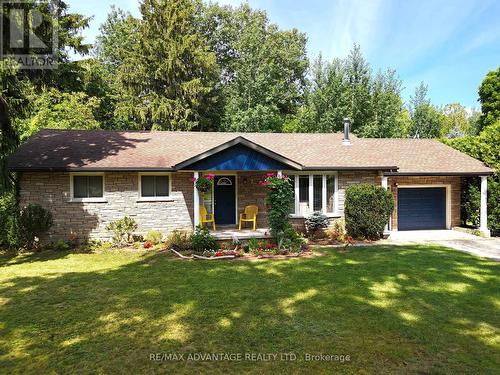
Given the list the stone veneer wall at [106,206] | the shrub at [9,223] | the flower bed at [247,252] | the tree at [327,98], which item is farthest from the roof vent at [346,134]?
the shrub at [9,223]

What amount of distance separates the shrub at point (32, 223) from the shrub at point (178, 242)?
4195mm

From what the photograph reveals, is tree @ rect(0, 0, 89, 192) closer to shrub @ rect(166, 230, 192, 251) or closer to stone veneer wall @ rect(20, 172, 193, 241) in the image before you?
stone veneer wall @ rect(20, 172, 193, 241)

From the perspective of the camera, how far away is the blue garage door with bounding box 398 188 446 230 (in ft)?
50.3

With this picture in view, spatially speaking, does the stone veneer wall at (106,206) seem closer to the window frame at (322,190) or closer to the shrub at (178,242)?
the shrub at (178,242)

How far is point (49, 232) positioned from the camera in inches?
477

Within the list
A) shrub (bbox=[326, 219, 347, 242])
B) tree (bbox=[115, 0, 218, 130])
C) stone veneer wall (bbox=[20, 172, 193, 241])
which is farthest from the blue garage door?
tree (bbox=[115, 0, 218, 130])

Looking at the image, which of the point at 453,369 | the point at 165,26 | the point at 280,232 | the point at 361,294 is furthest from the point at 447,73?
the point at 453,369

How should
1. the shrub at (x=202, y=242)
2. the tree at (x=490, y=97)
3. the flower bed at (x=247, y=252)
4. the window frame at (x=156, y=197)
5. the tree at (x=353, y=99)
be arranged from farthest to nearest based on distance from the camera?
the tree at (x=353, y=99)
the tree at (x=490, y=97)
the window frame at (x=156, y=197)
the shrub at (x=202, y=242)
the flower bed at (x=247, y=252)

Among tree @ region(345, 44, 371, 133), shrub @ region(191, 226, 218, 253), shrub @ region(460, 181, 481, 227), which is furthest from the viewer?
tree @ region(345, 44, 371, 133)

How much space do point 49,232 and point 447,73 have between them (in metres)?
33.0

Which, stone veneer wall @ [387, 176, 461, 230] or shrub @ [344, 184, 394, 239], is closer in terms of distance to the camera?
shrub @ [344, 184, 394, 239]

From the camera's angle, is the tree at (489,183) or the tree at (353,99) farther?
the tree at (353,99)

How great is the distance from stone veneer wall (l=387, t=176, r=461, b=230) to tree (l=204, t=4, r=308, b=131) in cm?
1635

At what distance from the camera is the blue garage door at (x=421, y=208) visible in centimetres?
1532
